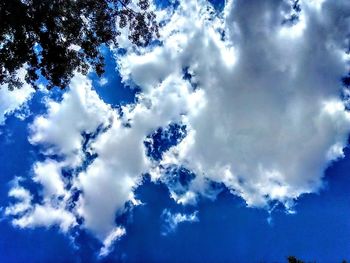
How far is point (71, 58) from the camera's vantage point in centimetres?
2364

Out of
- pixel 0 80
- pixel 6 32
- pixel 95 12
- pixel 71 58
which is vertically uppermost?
pixel 95 12

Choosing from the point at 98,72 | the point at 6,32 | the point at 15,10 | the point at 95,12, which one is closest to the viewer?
the point at 15,10

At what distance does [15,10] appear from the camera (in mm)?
19609

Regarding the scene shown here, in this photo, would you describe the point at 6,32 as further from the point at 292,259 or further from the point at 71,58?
the point at 292,259

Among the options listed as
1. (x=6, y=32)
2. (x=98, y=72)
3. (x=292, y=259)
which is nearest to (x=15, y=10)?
(x=6, y=32)

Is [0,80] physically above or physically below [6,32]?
below

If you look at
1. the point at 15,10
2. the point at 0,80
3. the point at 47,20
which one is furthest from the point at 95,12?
Result: the point at 0,80

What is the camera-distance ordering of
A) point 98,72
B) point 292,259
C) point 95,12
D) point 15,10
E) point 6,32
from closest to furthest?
point 15,10 < point 6,32 < point 95,12 < point 98,72 < point 292,259

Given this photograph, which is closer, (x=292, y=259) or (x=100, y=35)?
(x=100, y=35)

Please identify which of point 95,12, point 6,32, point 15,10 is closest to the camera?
point 15,10

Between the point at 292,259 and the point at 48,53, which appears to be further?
the point at 292,259

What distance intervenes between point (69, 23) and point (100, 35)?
82.7 inches

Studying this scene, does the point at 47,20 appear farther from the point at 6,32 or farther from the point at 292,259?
the point at 292,259

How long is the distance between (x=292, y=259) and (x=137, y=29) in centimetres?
3529
